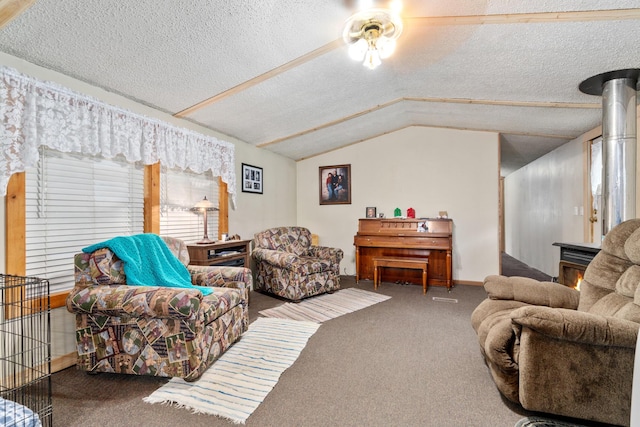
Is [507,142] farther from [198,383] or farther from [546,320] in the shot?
[198,383]

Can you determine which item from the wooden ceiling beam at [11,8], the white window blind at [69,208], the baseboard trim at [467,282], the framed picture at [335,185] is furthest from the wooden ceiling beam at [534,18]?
A: the baseboard trim at [467,282]

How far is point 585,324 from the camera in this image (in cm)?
147

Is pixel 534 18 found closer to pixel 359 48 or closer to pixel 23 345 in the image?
pixel 359 48

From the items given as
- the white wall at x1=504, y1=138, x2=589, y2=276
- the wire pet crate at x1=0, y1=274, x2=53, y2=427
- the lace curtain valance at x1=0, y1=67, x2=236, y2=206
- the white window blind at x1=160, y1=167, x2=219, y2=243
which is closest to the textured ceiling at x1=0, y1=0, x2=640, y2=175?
the lace curtain valance at x1=0, y1=67, x2=236, y2=206

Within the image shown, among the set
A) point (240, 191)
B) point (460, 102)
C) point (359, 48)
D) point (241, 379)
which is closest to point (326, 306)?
point (241, 379)

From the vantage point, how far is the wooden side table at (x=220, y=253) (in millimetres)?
3234

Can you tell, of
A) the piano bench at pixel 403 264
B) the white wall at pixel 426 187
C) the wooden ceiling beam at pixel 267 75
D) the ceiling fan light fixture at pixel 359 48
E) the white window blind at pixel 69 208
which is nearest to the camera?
the ceiling fan light fixture at pixel 359 48

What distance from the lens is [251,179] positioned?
15.1 ft

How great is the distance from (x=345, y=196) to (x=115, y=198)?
144 inches

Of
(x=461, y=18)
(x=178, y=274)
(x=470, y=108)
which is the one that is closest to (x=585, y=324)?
(x=461, y=18)

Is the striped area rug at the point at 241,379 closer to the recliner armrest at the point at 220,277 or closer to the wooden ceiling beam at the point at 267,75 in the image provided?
the recliner armrest at the point at 220,277

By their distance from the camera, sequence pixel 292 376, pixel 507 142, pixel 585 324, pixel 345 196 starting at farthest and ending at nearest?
pixel 345 196, pixel 507 142, pixel 292 376, pixel 585 324

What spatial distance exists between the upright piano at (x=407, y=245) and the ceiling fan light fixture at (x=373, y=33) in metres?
3.04

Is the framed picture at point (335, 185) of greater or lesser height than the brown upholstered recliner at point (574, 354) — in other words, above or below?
above
